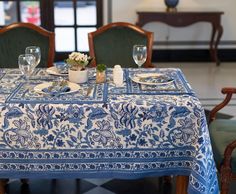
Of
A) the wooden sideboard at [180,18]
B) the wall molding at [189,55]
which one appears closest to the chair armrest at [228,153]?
the wooden sideboard at [180,18]

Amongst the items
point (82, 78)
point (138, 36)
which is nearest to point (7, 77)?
point (82, 78)

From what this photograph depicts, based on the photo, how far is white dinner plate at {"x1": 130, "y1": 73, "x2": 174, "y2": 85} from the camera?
6.00ft

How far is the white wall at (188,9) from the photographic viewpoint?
200 inches

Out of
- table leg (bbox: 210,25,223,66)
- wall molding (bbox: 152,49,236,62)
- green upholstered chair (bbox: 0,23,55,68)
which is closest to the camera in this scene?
green upholstered chair (bbox: 0,23,55,68)

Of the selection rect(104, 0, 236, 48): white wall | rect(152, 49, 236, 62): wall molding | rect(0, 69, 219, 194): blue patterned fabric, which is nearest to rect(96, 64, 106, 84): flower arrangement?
rect(0, 69, 219, 194): blue patterned fabric

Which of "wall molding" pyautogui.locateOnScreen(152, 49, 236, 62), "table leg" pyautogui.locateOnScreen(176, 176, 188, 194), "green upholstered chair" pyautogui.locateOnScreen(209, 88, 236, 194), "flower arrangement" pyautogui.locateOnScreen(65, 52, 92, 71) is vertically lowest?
"wall molding" pyautogui.locateOnScreen(152, 49, 236, 62)

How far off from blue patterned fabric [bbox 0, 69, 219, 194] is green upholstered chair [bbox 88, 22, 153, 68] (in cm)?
88

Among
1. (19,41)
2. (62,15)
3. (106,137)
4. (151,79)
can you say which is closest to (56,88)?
(106,137)

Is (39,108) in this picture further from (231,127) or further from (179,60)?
(179,60)

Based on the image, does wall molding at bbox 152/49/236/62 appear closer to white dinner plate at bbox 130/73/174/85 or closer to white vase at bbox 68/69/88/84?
white dinner plate at bbox 130/73/174/85

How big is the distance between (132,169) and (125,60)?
40.5 inches

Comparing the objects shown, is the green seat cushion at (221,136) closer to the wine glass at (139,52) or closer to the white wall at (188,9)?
the wine glass at (139,52)

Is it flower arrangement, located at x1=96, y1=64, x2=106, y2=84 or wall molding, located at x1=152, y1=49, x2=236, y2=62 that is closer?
flower arrangement, located at x1=96, y1=64, x2=106, y2=84

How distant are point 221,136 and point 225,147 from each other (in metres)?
0.11
